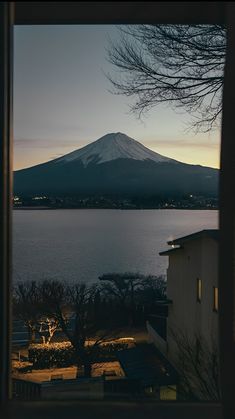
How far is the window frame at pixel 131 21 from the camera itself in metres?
1.88

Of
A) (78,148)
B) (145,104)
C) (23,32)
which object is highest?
(23,32)

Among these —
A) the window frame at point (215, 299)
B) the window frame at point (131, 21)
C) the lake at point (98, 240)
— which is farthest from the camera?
the lake at point (98, 240)

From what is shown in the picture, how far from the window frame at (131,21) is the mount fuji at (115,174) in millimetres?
191

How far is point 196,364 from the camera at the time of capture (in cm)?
210

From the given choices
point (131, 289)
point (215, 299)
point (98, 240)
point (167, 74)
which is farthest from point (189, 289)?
point (167, 74)

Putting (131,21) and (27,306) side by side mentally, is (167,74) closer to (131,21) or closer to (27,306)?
(131,21)

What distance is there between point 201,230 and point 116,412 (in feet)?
2.74

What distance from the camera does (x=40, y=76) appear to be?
2.10 metres

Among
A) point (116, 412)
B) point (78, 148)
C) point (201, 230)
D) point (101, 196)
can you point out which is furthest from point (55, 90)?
point (116, 412)

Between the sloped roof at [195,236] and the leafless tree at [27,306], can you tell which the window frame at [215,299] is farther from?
the leafless tree at [27,306]

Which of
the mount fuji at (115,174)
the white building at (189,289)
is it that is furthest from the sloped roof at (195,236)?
the mount fuji at (115,174)

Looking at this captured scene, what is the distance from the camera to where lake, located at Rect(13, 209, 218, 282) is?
6.89 feet

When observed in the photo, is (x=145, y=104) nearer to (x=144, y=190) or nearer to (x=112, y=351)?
(x=144, y=190)

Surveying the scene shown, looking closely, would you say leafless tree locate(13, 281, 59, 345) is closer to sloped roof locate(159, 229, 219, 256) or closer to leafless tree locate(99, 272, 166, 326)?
leafless tree locate(99, 272, 166, 326)
